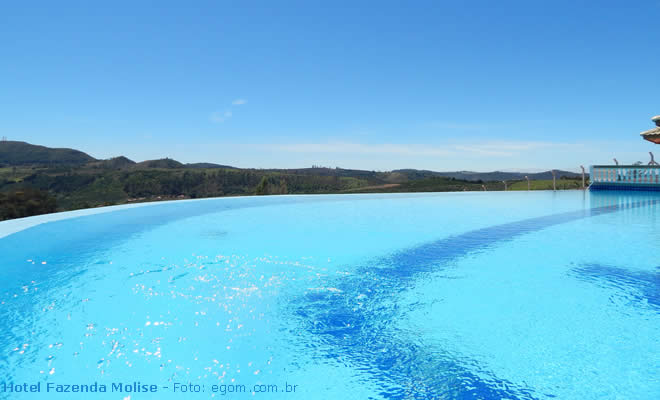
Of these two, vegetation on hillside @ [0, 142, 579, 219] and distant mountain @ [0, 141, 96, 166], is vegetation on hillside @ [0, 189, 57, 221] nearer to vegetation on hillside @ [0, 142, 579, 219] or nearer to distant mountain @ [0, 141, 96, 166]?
vegetation on hillside @ [0, 142, 579, 219]

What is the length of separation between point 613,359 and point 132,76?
29.1 meters

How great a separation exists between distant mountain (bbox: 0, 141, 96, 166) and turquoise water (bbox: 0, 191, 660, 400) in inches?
6562

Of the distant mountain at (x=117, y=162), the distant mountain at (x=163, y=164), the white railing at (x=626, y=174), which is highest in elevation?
the distant mountain at (x=117, y=162)

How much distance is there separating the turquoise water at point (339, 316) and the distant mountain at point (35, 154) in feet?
547

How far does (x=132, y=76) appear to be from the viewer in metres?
24.6

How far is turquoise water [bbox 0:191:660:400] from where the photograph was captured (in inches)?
77.9

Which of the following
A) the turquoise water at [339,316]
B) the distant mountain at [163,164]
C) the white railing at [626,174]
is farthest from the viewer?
the distant mountain at [163,164]

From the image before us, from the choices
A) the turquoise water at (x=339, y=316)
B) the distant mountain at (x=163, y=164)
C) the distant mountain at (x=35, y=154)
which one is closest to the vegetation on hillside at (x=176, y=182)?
the distant mountain at (x=163, y=164)

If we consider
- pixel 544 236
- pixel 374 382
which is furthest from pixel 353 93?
pixel 374 382

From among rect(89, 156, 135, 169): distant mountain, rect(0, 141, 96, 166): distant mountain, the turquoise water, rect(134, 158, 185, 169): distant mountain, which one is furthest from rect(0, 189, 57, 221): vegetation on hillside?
rect(0, 141, 96, 166): distant mountain

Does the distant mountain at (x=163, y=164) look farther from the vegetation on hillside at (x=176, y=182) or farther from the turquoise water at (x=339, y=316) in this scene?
the turquoise water at (x=339, y=316)

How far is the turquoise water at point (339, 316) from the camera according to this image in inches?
77.9

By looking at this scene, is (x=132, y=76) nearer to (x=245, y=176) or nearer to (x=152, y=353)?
(x=152, y=353)

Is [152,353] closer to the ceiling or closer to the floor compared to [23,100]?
closer to the floor
